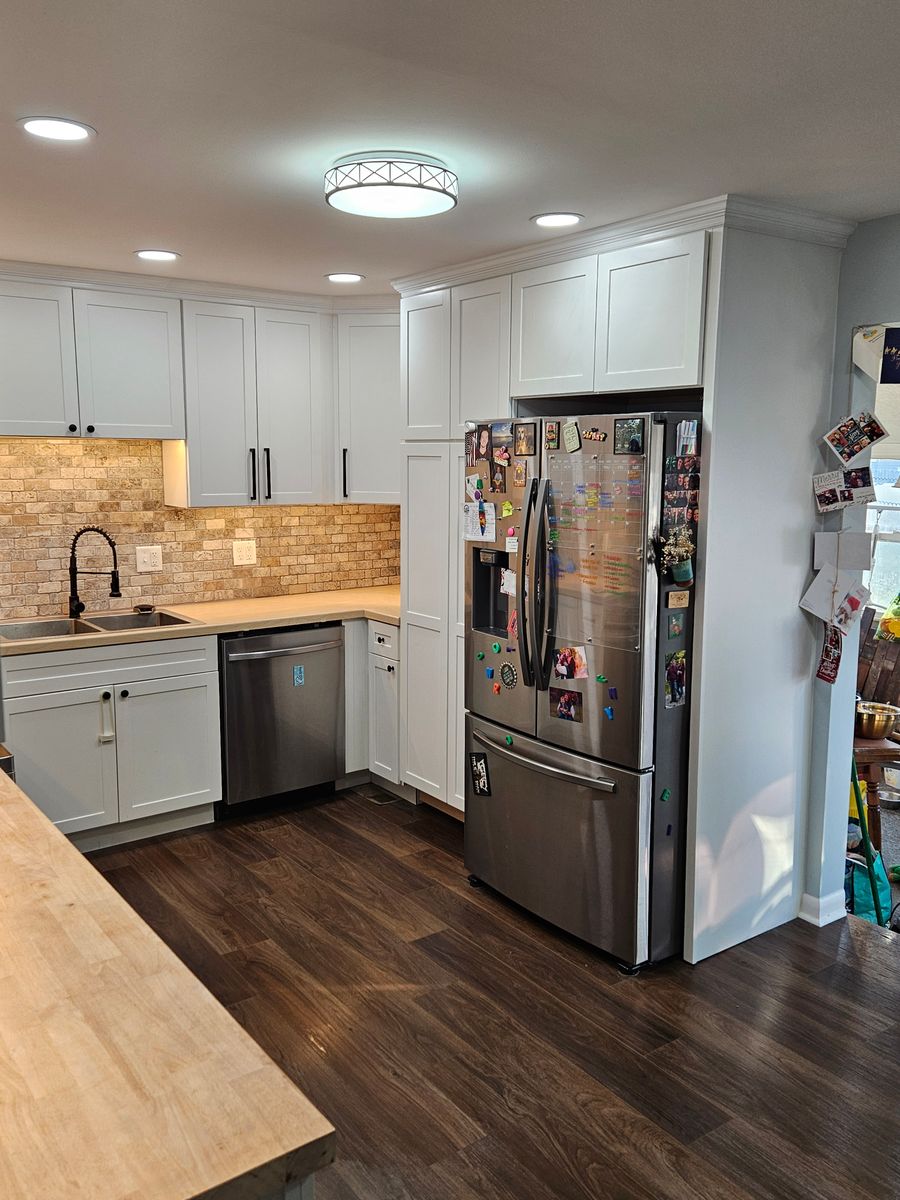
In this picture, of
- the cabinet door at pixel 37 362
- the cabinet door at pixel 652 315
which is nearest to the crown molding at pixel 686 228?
the cabinet door at pixel 652 315

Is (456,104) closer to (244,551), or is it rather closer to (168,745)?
(168,745)

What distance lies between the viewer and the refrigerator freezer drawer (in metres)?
3.03

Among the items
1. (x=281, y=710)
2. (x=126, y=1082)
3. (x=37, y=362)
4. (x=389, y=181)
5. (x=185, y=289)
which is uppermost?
(x=185, y=289)

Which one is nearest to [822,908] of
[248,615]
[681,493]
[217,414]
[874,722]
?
[874,722]

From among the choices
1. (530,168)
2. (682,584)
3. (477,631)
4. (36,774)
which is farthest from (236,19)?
(36,774)

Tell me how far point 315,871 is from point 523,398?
2.03 meters

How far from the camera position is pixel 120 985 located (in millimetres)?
1412

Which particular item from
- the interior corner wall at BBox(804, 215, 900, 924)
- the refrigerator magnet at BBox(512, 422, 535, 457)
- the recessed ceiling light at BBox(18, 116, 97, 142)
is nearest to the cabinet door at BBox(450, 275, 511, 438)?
the refrigerator magnet at BBox(512, 422, 535, 457)

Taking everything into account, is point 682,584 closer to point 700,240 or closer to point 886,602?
point 700,240

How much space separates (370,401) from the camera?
4.73 meters

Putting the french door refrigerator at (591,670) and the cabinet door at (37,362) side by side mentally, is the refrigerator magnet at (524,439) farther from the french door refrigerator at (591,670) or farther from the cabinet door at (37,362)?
the cabinet door at (37,362)

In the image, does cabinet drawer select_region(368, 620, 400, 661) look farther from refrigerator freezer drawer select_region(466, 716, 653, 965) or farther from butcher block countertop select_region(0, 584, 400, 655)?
refrigerator freezer drawer select_region(466, 716, 653, 965)

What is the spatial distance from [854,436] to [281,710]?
2.66 metres

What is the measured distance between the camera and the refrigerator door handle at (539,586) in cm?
316
